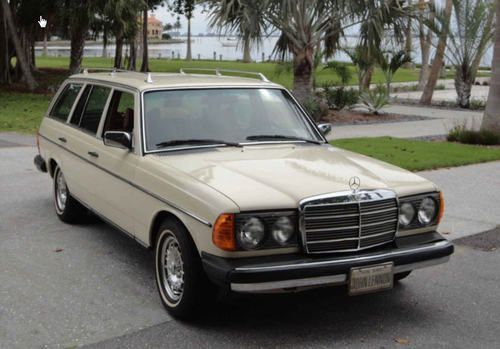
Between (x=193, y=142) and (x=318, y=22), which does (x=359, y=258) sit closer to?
(x=193, y=142)

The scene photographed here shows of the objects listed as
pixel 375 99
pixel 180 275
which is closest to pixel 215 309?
pixel 180 275

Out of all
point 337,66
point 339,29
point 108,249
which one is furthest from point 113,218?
point 337,66

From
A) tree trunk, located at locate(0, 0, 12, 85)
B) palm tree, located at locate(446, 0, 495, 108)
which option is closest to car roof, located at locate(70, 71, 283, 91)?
palm tree, located at locate(446, 0, 495, 108)

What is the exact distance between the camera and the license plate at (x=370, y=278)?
4145 mm

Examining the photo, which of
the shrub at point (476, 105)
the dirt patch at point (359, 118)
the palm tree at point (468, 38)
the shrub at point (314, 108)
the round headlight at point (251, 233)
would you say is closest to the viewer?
the round headlight at point (251, 233)

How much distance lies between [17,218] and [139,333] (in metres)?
3.47

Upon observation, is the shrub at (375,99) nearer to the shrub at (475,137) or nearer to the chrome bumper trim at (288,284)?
the shrub at (475,137)

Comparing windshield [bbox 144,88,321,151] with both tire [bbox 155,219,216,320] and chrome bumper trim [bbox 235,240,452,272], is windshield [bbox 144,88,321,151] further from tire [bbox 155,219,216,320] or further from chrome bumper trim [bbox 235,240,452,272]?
chrome bumper trim [bbox 235,240,452,272]

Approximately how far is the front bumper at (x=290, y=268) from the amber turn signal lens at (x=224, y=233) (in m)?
0.09

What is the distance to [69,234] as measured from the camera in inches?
261

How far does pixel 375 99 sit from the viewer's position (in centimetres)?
1994

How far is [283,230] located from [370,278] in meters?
0.63

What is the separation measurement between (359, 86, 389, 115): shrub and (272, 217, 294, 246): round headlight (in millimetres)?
16276

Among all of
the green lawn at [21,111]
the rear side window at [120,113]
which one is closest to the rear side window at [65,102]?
the rear side window at [120,113]
